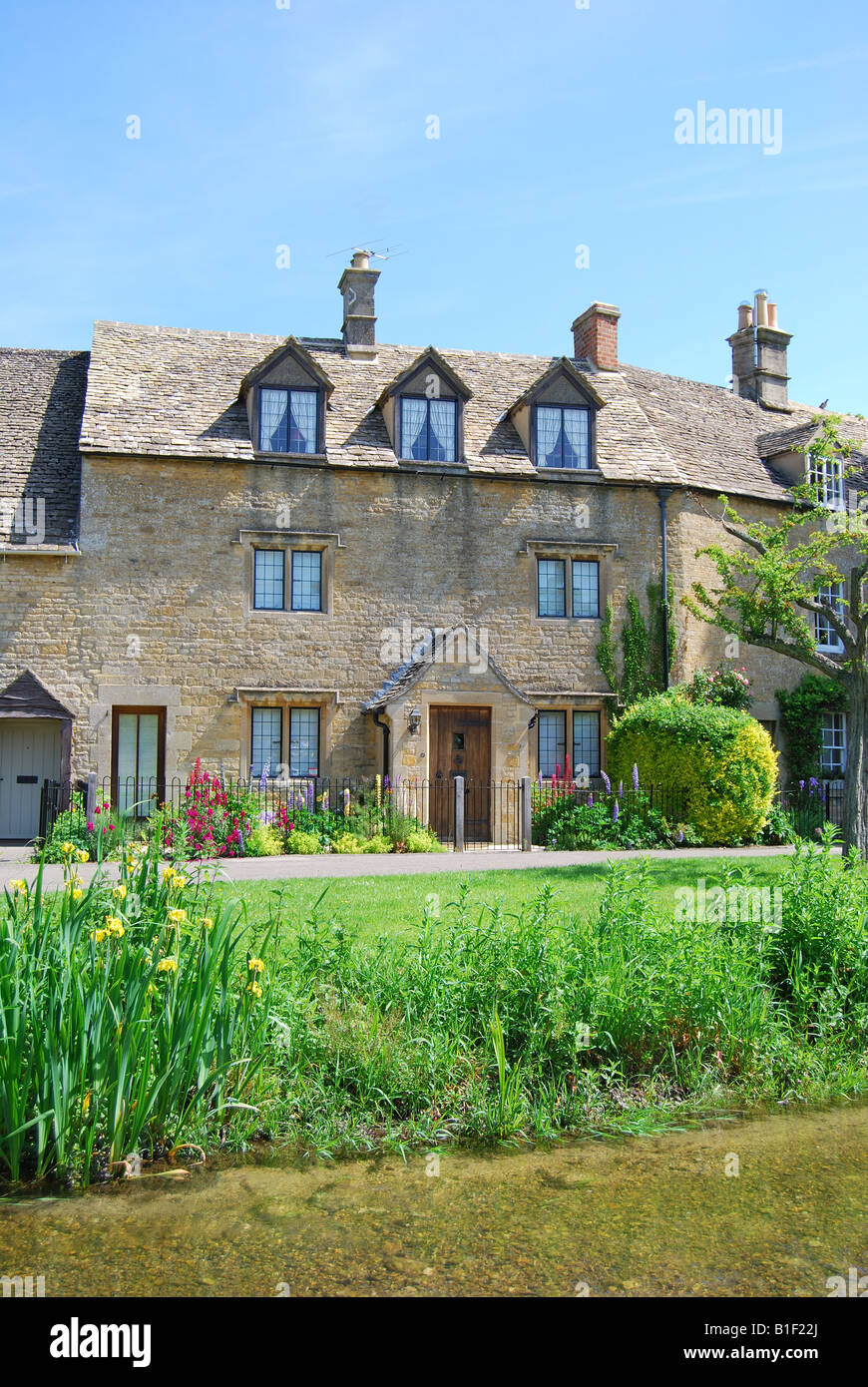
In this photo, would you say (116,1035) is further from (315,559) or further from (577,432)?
(577,432)

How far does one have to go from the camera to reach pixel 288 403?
1955 centimetres

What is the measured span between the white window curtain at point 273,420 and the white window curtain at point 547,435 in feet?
16.4

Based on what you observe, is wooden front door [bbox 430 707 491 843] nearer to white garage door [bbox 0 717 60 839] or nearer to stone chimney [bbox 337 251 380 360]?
white garage door [bbox 0 717 60 839]

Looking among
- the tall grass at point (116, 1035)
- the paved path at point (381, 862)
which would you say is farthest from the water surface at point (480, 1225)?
the paved path at point (381, 862)

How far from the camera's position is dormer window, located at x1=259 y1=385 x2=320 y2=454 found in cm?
1941

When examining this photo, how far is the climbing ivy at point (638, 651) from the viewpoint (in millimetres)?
20328

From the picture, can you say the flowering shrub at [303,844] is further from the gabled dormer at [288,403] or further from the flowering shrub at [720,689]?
the flowering shrub at [720,689]

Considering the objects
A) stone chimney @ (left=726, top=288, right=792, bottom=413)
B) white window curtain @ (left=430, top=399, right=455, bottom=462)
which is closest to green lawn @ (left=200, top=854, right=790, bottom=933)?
white window curtain @ (left=430, top=399, right=455, bottom=462)

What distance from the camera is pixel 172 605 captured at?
1861cm

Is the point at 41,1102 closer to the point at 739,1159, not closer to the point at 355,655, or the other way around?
the point at 739,1159

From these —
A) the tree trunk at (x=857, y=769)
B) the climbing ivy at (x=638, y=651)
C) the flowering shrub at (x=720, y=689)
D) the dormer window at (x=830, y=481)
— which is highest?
the dormer window at (x=830, y=481)
